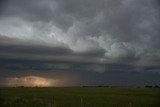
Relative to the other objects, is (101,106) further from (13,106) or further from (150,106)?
(13,106)

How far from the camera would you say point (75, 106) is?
3312 centimetres

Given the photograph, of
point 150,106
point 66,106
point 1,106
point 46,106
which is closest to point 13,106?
point 1,106

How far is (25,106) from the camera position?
105ft

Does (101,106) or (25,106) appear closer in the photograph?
(25,106)

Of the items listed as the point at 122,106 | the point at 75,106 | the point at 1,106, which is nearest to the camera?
the point at 1,106

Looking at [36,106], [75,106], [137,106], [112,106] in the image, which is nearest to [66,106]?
[75,106]

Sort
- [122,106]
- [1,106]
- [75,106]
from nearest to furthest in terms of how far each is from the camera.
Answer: [1,106] < [75,106] < [122,106]

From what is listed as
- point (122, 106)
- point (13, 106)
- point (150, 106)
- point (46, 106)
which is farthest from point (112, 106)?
point (13, 106)

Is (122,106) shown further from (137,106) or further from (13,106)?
(13,106)

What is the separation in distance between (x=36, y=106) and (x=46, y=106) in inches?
44.3

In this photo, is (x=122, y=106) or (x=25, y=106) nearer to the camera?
(x=25, y=106)

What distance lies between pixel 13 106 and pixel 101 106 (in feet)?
32.6

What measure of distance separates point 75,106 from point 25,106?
534 cm

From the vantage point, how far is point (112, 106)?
117 ft
